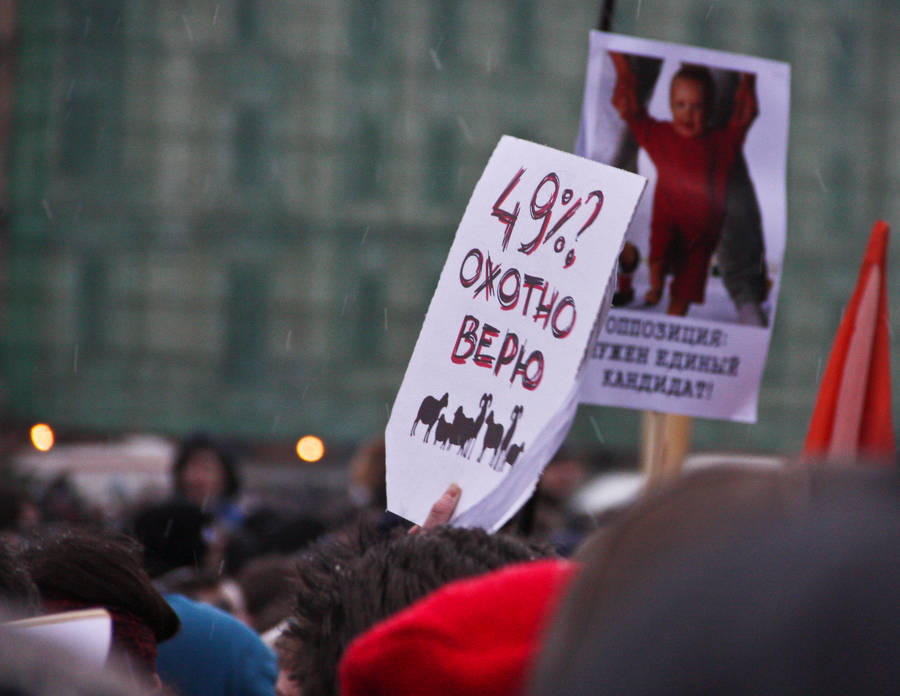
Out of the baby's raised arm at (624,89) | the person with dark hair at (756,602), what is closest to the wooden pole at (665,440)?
the baby's raised arm at (624,89)

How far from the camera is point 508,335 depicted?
2.12 m

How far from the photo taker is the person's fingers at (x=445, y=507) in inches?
78.7

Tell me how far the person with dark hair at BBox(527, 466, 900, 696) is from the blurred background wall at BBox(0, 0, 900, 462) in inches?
1247

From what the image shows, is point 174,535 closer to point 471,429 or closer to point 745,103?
point 745,103

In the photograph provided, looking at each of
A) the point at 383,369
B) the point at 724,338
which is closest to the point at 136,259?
the point at 383,369

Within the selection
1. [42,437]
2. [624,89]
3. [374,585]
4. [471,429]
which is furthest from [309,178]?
[374,585]

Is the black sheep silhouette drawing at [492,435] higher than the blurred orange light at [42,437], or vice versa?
the black sheep silhouette drawing at [492,435]

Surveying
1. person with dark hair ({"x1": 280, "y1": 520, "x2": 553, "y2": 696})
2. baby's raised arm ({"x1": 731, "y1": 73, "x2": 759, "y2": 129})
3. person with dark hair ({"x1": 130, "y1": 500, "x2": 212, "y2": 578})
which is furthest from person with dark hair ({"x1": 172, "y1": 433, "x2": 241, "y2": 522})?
person with dark hair ({"x1": 280, "y1": 520, "x2": 553, "y2": 696})

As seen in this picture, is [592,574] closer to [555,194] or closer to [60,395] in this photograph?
[555,194]

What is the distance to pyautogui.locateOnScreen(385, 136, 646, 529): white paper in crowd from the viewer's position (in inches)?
77.1

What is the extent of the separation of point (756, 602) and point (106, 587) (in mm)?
1660

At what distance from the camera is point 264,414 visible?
31688 mm

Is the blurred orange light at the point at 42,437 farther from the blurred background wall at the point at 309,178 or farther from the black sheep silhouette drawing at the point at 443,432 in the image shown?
the blurred background wall at the point at 309,178

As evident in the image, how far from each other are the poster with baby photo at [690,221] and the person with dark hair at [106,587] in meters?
1.08
